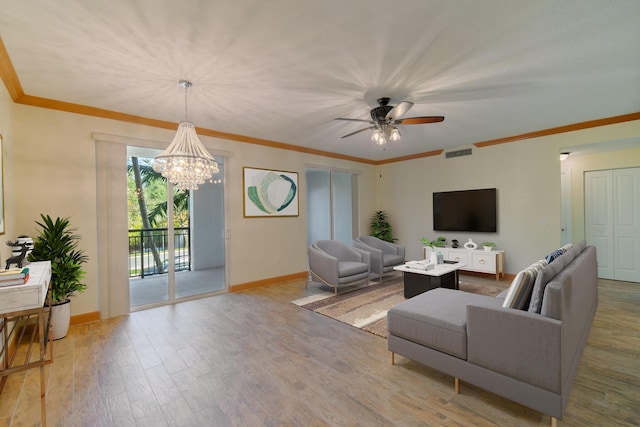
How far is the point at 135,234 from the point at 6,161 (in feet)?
5.37

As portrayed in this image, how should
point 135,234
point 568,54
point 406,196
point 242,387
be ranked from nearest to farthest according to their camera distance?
point 242,387 → point 568,54 → point 135,234 → point 406,196

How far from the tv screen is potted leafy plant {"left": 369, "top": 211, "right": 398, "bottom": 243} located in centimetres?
115

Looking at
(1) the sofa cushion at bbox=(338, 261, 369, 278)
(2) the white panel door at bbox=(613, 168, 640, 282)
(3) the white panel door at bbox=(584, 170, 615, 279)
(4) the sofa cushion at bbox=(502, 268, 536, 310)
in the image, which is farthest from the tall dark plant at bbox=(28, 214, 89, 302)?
(2) the white panel door at bbox=(613, 168, 640, 282)

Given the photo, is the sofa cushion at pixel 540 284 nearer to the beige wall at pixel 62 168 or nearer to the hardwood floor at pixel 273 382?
the hardwood floor at pixel 273 382

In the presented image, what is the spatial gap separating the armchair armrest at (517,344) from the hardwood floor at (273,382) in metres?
0.33

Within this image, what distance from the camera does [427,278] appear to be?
425cm

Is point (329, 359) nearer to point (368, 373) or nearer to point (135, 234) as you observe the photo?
point (368, 373)

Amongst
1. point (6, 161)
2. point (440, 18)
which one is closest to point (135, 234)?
point (6, 161)

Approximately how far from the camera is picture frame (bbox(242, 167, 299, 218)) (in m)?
5.29

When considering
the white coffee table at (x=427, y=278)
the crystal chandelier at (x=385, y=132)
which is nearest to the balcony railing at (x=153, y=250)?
the crystal chandelier at (x=385, y=132)

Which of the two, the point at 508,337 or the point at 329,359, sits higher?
the point at 508,337

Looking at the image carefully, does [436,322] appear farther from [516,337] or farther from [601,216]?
[601,216]

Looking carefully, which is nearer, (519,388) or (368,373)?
(519,388)

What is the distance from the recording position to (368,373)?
243 cm
